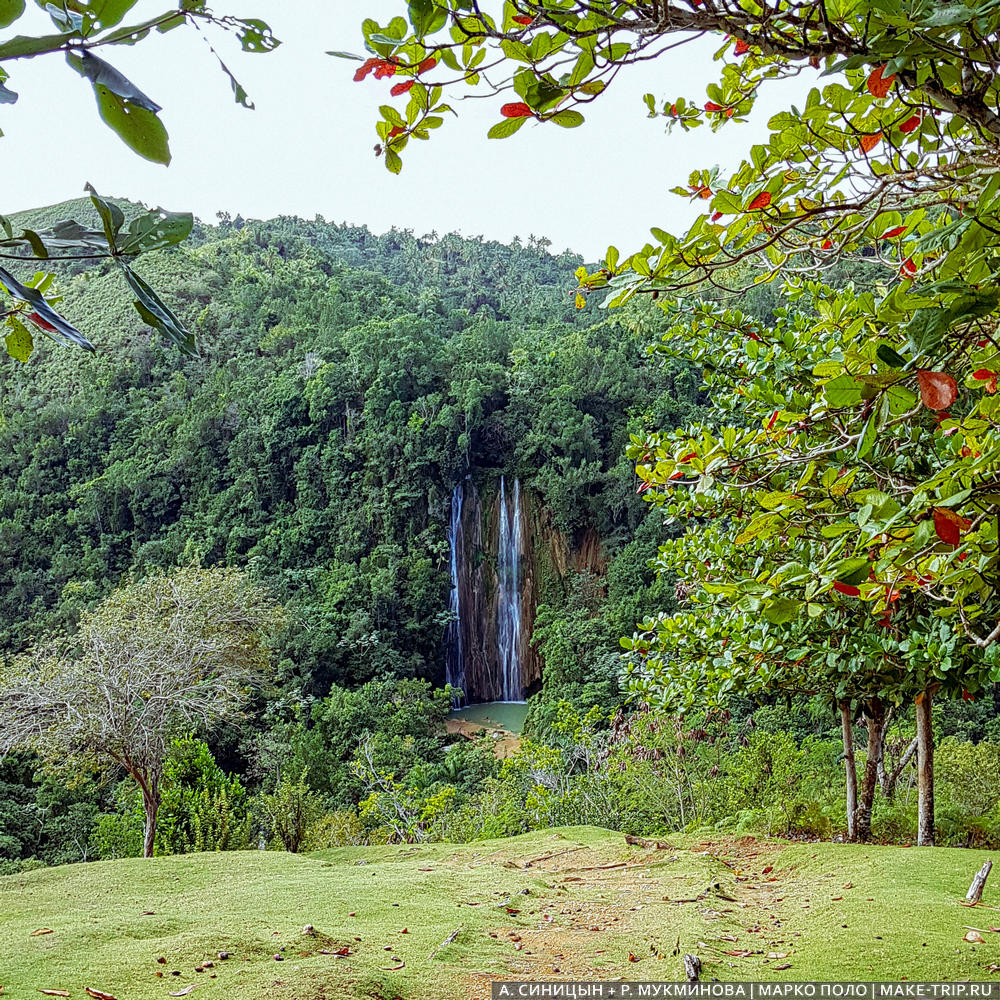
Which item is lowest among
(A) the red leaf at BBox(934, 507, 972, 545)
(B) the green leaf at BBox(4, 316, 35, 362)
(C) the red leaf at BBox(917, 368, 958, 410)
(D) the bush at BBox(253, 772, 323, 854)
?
(D) the bush at BBox(253, 772, 323, 854)

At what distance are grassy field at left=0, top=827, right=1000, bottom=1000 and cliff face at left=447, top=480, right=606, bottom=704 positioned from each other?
40.4 feet

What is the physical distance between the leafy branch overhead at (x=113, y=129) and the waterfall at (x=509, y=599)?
16073 mm

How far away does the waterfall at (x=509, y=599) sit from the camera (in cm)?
1620

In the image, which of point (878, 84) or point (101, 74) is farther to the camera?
point (878, 84)

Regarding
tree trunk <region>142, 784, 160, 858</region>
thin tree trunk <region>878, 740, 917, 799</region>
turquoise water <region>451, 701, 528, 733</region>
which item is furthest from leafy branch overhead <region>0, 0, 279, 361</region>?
turquoise water <region>451, 701, 528, 733</region>

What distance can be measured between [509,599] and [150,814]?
1072cm

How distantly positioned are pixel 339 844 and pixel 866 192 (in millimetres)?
7155

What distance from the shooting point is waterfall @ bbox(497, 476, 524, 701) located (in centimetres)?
1620

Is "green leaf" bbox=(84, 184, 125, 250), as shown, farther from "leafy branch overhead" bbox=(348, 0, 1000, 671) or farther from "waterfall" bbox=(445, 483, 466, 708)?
"waterfall" bbox=(445, 483, 466, 708)

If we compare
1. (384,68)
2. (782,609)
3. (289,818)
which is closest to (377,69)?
(384,68)

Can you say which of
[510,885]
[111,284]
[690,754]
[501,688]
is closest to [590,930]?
[510,885]

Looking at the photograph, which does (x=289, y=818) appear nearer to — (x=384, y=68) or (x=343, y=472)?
(x=384, y=68)

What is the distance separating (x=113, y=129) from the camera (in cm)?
44

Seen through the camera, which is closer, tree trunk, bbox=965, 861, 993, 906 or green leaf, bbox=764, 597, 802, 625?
green leaf, bbox=764, 597, 802, 625
